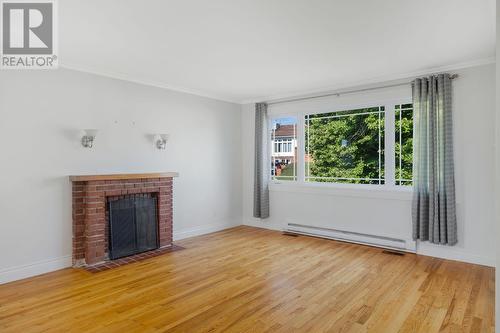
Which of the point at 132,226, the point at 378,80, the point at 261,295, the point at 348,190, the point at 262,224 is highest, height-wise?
the point at 378,80

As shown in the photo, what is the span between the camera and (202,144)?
563 centimetres

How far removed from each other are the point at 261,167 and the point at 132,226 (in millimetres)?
2607

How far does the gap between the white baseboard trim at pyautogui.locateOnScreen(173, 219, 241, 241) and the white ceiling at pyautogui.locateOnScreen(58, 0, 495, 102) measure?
2.48 metres

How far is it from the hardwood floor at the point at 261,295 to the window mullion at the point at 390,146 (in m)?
1.15

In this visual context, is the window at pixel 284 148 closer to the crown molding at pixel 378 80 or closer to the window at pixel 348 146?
the window at pixel 348 146

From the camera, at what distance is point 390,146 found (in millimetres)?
4676

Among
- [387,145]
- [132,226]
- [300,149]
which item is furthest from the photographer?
[300,149]

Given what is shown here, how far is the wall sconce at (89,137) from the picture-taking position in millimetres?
3932

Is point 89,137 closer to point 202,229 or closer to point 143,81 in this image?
point 143,81

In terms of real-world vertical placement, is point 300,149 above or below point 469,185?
above

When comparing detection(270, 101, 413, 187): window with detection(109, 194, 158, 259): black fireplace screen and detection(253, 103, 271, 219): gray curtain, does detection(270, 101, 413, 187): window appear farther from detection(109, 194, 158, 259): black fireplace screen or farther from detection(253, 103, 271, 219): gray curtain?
detection(109, 194, 158, 259): black fireplace screen

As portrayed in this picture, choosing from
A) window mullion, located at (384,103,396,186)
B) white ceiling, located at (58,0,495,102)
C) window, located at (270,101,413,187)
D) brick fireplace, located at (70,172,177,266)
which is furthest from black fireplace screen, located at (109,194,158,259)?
window mullion, located at (384,103,396,186)

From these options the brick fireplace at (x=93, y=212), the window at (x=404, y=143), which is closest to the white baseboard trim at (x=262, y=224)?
the window at (x=404, y=143)

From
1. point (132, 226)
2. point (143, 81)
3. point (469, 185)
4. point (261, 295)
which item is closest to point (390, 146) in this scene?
point (469, 185)
